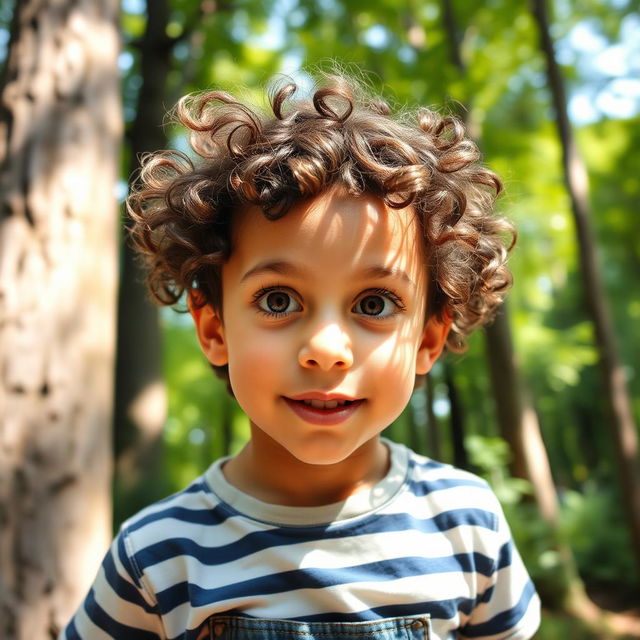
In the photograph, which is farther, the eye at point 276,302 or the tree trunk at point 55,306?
the tree trunk at point 55,306

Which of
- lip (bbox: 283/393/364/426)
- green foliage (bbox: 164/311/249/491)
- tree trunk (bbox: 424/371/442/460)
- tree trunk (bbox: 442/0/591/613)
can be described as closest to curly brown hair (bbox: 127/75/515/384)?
lip (bbox: 283/393/364/426)

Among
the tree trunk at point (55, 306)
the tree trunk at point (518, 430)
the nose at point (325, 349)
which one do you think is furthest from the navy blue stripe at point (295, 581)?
the tree trunk at point (518, 430)

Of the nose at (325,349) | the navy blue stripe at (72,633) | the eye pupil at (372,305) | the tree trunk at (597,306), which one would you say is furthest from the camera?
the tree trunk at (597,306)

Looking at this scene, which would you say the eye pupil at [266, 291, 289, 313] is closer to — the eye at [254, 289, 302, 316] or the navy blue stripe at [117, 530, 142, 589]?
the eye at [254, 289, 302, 316]

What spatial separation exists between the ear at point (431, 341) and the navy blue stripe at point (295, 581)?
44 centimetres

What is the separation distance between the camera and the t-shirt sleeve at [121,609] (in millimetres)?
1441

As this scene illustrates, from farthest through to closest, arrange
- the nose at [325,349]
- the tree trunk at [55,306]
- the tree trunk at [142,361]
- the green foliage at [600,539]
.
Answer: the green foliage at [600,539] < the tree trunk at [142,361] < the tree trunk at [55,306] < the nose at [325,349]

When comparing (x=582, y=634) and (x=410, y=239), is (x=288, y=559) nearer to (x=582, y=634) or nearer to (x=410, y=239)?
(x=410, y=239)

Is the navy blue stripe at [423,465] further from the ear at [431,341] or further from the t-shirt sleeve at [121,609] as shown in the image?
the t-shirt sleeve at [121,609]

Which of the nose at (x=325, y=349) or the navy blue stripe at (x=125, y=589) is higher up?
the nose at (x=325, y=349)

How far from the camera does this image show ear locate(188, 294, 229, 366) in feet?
5.12

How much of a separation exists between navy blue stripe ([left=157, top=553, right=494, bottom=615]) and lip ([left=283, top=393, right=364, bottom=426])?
346 mm

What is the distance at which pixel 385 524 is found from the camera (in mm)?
1516

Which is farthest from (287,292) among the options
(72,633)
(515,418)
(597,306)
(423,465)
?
(597,306)
